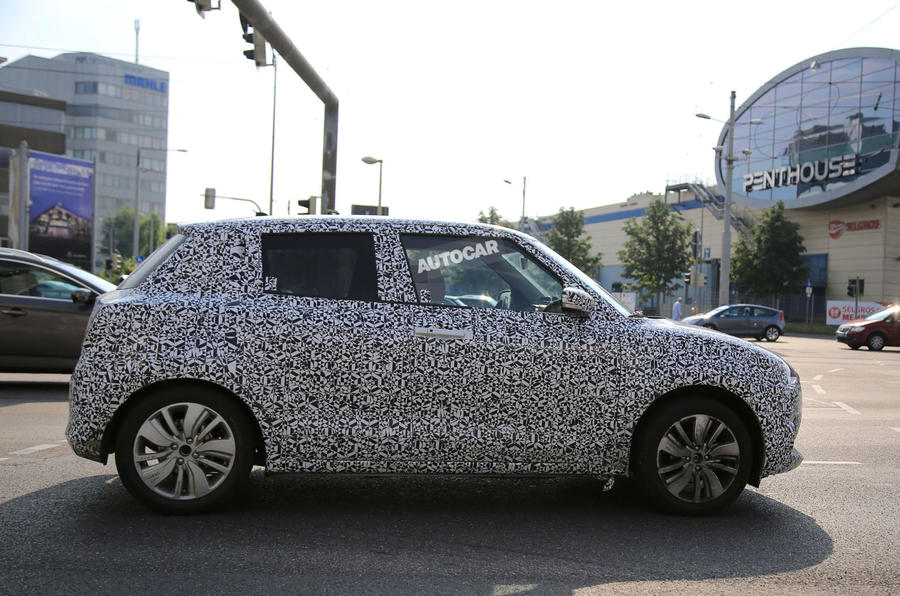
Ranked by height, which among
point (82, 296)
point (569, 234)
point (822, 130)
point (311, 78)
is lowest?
point (82, 296)

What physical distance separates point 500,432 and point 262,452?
138cm

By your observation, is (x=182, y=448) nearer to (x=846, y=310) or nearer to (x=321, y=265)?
(x=321, y=265)

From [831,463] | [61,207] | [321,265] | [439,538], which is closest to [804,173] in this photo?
[61,207]

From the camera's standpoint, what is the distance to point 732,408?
5023 millimetres

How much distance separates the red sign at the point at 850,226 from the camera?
161 feet

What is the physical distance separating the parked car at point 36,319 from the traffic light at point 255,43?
4.26 m

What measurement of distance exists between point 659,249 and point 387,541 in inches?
2142

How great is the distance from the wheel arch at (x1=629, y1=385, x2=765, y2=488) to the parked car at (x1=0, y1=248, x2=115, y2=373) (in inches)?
305

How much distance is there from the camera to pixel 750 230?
5450 centimetres

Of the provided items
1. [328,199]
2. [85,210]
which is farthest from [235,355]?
[85,210]

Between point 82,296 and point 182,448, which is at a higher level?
point 82,296

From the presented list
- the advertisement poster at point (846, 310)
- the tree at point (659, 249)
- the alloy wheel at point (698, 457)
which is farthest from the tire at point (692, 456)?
the tree at point (659, 249)

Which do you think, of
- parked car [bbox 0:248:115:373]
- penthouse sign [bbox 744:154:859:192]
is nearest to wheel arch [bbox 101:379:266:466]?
parked car [bbox 0:248:115:373]

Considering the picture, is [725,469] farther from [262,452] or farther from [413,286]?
[262,452]
